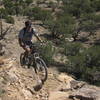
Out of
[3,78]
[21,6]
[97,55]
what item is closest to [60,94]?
[3,78]

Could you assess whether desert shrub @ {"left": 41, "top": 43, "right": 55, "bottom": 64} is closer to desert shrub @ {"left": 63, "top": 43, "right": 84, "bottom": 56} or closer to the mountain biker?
desert shrub @ {"left": 63, "top": 43, "right": 84, "bottom": 56}

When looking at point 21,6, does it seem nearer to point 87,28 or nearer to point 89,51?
point 87,28

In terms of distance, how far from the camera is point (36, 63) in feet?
34.4

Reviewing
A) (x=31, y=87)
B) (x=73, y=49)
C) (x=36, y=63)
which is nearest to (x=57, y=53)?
(x=73, y=49)

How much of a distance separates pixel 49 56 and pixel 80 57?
2.02 meters

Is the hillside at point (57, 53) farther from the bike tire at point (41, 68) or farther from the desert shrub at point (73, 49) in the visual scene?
the bike tire at point (41, 68)

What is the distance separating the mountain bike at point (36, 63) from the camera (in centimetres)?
1032

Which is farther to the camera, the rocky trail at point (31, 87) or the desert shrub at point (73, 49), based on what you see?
the desert shrub at point (73, 49)

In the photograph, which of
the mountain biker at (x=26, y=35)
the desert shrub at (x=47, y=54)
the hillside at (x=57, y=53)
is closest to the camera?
the mountain biker at (x=26, y=35)

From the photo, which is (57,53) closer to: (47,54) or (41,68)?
(47,54)

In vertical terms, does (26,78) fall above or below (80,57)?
above

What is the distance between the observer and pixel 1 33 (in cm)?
2281

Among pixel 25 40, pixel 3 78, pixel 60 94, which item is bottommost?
pixel 60 94

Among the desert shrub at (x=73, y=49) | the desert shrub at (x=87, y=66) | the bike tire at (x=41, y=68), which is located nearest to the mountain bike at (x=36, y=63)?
the bike tire at (x=41, y=68)
